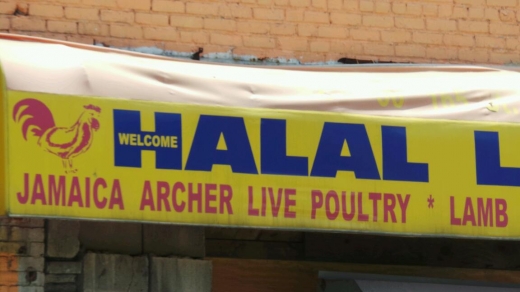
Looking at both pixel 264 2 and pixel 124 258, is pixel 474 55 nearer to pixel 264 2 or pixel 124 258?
pixel 264 2

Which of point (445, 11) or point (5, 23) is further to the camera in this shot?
point (445, 11)

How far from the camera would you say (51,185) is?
482 centimetres

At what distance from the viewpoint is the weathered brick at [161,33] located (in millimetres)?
5887

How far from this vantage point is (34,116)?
4.83 meters

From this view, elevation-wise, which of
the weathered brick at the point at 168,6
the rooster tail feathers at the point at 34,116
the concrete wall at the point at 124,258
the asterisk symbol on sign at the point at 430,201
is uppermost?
the weathered brick at the point at 168,6

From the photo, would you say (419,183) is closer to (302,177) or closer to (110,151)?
(302,177)

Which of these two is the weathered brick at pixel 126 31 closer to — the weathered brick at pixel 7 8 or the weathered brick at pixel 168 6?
the weathered brick at pixel 168 6

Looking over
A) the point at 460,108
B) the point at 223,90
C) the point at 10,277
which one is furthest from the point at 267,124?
the point at 10,277

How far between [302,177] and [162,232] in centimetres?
95

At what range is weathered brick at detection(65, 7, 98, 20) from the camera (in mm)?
5781

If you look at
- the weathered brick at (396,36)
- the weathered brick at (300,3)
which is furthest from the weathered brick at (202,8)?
the weathered brick at (396,36)

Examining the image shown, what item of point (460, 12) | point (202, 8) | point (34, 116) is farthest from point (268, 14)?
point (34, 116)

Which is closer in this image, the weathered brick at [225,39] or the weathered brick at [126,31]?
the weathered brick at [126,31]

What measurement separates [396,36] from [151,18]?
1.51 meters
